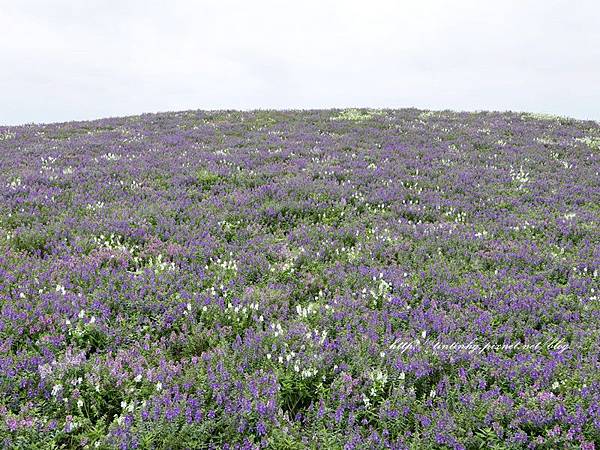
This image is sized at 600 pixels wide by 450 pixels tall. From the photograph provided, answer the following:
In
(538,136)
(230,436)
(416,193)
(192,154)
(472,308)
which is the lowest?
(230,436)

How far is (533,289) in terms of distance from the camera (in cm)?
701

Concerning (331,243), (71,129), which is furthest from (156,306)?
(71,129)

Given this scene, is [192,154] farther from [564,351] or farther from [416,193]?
[564,351]

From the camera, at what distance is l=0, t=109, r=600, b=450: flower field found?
425 cm

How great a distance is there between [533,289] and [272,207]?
5.71 metres

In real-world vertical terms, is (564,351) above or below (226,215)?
below

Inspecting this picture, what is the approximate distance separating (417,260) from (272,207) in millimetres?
3805

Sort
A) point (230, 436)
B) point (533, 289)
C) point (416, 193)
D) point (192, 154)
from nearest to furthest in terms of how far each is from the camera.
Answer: point (230, 436) < point (533, 289) < point (416, 193) < point (192, 154)

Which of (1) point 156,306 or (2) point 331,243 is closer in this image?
(1) point 156,306

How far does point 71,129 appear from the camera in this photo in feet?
76.3

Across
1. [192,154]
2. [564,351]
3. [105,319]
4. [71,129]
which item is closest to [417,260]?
[564,351]

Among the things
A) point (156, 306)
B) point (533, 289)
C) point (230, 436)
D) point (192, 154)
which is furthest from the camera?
point (192, 154)

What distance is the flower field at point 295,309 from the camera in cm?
425

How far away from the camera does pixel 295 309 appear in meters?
6.40
